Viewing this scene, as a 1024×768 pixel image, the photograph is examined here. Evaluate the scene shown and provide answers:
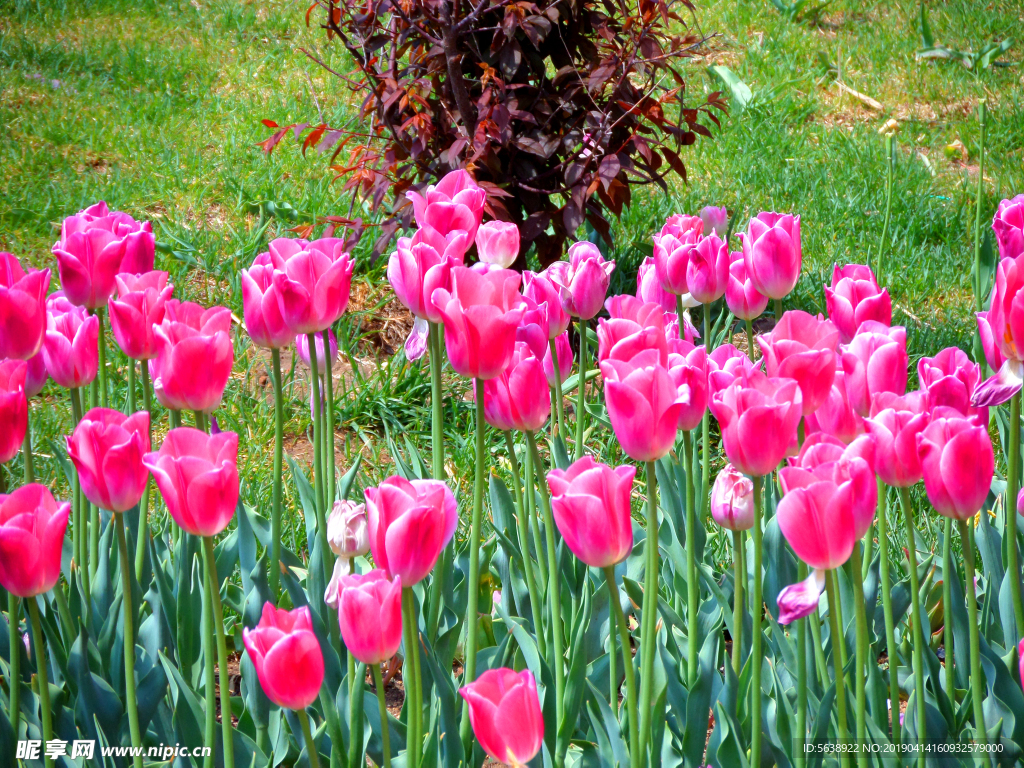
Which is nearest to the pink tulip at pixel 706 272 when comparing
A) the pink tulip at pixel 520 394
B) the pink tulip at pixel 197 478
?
the pink tulip at pixel 520 394

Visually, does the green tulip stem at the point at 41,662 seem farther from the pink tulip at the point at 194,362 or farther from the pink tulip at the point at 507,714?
the pink tulip at the point at 507,714

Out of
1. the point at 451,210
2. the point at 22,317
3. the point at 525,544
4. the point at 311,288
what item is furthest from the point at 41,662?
the point at 451,210

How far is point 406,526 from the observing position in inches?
32.5

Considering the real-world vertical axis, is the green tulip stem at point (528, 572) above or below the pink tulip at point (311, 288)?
below

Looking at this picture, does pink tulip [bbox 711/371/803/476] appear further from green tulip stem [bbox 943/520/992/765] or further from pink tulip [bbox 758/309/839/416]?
green tulip stem [bbox 943/520/992/765]

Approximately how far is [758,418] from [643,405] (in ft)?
0.36

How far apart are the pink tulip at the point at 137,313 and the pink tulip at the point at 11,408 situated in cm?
15

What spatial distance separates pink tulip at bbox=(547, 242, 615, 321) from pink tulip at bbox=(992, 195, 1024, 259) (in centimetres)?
67

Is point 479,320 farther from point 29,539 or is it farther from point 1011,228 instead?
point 1011,228

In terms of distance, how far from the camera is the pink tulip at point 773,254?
4.88ft

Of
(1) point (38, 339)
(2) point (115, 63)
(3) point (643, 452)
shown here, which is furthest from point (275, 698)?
(2) point (115, 63)

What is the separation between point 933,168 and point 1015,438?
3.72 m

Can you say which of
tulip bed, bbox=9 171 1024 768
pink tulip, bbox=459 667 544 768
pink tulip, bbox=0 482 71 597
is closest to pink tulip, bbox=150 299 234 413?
tulip bed, bbox=9 171 1024 768

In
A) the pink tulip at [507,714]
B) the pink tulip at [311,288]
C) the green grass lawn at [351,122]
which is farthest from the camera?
the green grass lawn at [351,122]
